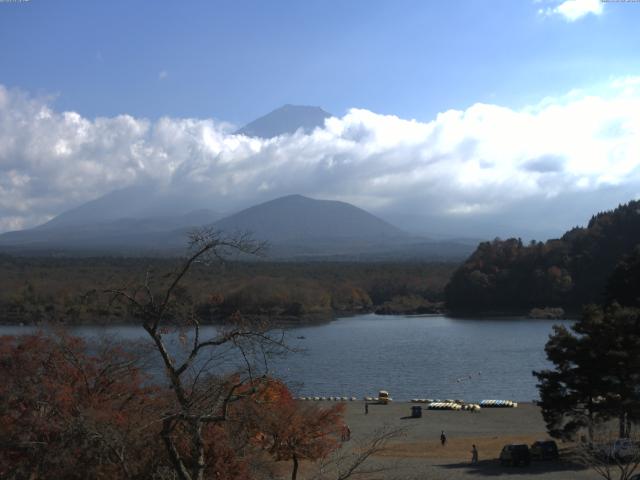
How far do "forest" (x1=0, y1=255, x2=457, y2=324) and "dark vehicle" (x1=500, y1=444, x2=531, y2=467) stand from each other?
29025 millimetres

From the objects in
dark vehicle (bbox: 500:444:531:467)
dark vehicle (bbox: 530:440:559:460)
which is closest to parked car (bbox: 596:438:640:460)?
dark vehicle (bbox: 500:444:531:467)

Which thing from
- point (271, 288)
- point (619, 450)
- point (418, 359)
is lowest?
point (418, 359)

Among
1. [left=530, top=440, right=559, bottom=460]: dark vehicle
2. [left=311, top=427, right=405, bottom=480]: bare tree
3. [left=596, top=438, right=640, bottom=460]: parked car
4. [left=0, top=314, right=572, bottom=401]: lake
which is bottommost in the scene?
[left=0, top=314, right=572, bottom=401]: lake

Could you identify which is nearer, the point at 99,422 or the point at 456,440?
the point at 99,422

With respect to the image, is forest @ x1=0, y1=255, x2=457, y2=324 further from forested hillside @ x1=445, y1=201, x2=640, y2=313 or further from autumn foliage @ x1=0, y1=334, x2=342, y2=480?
autumn foliage @ x1=0, y1=334, x2=342, y2=480

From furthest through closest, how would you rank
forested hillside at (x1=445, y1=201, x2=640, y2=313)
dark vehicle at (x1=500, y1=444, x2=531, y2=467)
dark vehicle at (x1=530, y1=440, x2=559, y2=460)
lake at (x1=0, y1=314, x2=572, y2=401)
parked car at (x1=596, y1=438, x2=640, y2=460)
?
forested hillside at (x1=445, y1=201, x2=640, y2=313) → lake at (x1=0, y1=314, x2=572, y2=401) → dark vehicle at (x1=530, y1=440, x2=559, y2=460) → dark vehicle at (x1=500, y1=444, x2=531, y2=467) → parked car at (x1=596, y1=438, x2=640, y2=460)

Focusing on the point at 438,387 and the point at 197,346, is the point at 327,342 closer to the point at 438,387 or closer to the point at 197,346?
the point at 438,387

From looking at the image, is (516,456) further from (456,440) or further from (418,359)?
(418,359)

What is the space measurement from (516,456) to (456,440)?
405 cm

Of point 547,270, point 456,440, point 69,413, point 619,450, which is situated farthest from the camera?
point 547,270

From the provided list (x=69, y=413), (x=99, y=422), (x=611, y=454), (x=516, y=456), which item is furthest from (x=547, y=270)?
(x=99, y=422)

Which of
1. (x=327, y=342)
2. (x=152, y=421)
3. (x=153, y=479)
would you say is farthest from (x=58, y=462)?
(x=327, y=342)

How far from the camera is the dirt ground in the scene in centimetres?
1362

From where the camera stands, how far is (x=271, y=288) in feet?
195
